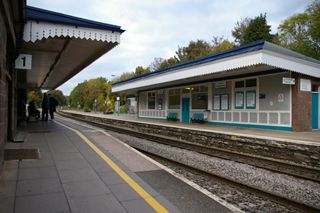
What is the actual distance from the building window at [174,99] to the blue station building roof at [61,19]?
13.1m

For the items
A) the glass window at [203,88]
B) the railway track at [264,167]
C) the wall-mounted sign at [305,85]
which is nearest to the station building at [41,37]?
the railway track at [264,167]

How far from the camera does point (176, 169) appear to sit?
734cm

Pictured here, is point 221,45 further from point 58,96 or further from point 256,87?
point 58,96

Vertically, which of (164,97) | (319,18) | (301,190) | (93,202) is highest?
(319,18)

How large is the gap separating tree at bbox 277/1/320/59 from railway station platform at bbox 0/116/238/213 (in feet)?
108

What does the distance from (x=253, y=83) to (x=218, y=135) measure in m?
5.15

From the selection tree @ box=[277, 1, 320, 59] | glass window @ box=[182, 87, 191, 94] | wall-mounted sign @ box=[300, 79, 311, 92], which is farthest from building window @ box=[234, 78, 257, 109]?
tree @ box=[277, 1, 320, 59]

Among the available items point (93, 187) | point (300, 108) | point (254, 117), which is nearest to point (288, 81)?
point (300, 108)

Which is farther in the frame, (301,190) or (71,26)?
(71,26)

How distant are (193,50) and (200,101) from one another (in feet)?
112

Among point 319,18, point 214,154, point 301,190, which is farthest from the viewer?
point 319,18

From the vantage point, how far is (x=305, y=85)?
1353 cm

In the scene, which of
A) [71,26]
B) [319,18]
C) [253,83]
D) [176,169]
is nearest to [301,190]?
[176,169]

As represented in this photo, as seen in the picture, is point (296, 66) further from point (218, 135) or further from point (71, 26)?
point (71, 26)
